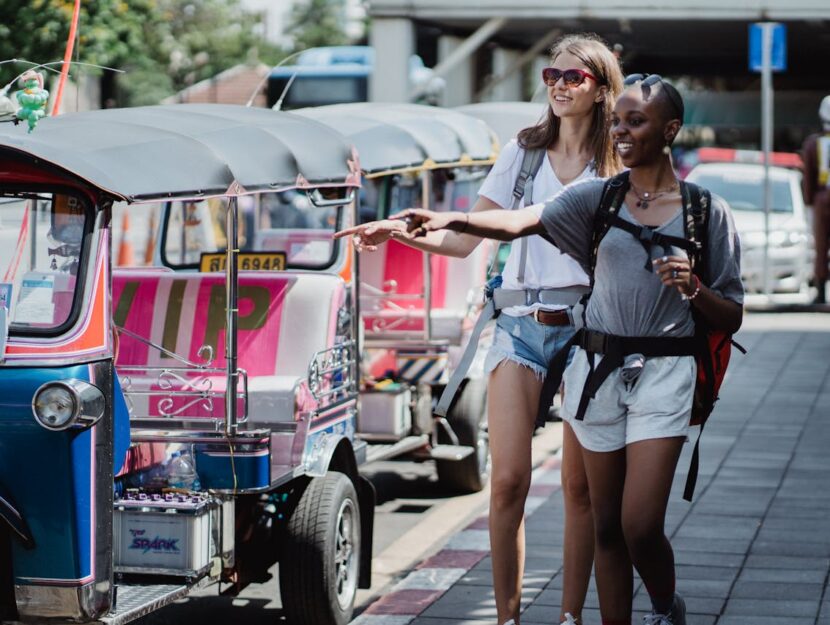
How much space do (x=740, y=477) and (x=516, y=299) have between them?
156 inches

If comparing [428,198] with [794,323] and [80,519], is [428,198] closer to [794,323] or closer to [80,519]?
[80,519]

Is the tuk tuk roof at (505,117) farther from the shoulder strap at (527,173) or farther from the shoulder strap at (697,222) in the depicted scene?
the shoulder strap at (697,222)

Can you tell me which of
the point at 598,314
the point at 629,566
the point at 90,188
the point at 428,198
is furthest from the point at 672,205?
the point at 428,198

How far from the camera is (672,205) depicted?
4590mm

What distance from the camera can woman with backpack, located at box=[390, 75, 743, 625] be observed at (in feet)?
14.9

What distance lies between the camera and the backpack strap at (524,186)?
5.21m

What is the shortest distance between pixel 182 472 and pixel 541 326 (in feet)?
5.15

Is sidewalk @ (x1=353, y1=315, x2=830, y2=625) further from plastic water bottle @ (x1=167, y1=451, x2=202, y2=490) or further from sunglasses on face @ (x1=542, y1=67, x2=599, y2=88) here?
sunglasses on face @ (x1=542, y1=67, x2=599, y2=88)

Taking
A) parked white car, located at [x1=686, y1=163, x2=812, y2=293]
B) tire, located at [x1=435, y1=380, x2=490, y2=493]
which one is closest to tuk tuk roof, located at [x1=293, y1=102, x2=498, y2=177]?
tire, located at [x1=435, y1=380, x2=490, y2=493]

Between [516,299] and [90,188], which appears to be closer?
[90,188]

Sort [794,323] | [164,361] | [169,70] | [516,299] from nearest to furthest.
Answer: [516,299]
[164,361]
[794,323]
[169,70]

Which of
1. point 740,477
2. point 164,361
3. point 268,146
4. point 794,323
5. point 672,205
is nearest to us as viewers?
point 672,205

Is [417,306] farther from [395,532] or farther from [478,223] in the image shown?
[478,223]

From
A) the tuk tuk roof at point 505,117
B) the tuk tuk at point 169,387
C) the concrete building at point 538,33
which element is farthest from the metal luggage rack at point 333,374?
the concrete building at point 538,33
